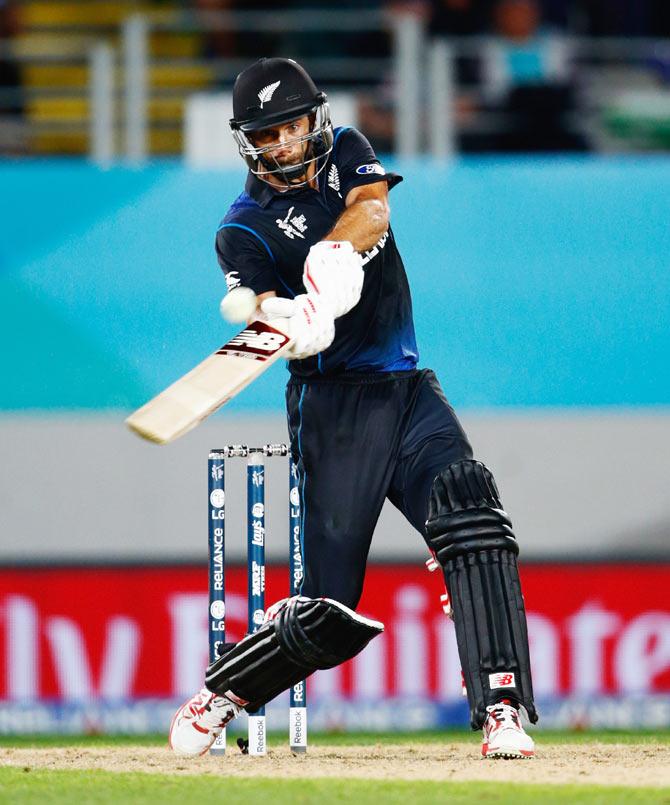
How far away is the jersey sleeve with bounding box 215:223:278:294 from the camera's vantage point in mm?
4398

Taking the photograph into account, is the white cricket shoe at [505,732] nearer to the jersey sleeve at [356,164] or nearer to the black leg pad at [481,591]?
the black leg pad at [481,591]

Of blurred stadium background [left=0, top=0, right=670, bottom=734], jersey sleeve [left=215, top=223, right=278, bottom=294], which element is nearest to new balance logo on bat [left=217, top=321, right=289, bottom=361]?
jersey sleeve [left=215, top=223, right=278, bottom=294]

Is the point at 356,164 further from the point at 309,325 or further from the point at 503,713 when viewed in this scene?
the point at 503,713

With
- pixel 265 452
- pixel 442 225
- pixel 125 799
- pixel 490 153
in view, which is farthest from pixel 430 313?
pixel 125 799

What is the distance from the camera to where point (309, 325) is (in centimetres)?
405

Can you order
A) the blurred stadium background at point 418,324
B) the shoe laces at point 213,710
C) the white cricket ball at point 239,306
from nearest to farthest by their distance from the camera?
the white cricket ball at point 239,306, the shoe laces at point 213,710, the blurred stadium background at point 418,324

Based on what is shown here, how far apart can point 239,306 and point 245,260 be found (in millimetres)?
293

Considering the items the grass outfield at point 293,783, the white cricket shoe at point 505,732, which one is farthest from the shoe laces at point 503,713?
the grass outfield at point 293,783

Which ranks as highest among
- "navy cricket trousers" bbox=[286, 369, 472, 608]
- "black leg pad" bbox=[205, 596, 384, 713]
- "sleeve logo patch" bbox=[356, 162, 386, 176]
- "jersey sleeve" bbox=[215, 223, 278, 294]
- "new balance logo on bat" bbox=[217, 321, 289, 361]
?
"sleeve logo patch" bbox=[356, 162, 386, 176]

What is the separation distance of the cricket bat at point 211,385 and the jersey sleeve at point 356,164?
0.50 m

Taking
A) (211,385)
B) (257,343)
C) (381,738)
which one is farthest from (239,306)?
(381,738)

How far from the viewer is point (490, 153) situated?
26.8ft

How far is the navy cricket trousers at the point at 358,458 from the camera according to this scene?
4371mm

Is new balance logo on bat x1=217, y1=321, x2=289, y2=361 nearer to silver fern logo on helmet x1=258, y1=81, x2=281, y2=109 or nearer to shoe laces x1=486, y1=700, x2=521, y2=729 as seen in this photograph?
silver fern logo on helmet x1=258, y1=81, x2=281, y2=109
